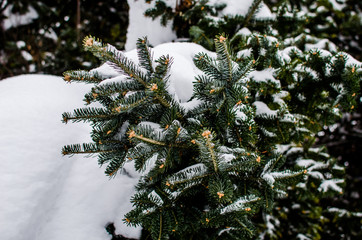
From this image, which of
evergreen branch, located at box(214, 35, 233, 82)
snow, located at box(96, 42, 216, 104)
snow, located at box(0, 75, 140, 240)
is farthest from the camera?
snow, located at box(0, 75, 140, 240)

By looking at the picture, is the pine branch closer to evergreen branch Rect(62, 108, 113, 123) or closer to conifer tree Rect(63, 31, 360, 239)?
conifer tree Rect(63, 31, 360, 239)

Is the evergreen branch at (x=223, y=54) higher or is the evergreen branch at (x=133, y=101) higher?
the evergreen branch at (x=223, y=54)

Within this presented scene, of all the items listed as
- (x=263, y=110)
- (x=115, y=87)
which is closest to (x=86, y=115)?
(x=115, y=87)

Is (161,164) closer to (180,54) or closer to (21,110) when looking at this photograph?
(180,54)

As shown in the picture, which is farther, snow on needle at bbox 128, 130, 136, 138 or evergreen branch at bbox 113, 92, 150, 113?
evergreen branch at bbox 113, 92, 150, 113

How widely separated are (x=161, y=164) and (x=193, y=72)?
2.53ft

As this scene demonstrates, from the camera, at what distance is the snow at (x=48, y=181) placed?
4.86ft

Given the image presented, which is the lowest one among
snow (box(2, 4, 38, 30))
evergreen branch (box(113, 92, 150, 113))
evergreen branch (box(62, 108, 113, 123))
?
evergreen branch (box(113, 92, 150, 113))

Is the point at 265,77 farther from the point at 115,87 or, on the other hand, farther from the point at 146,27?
the point at 146,27

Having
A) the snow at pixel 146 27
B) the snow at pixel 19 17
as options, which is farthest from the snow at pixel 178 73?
the snow at pixel 19 17

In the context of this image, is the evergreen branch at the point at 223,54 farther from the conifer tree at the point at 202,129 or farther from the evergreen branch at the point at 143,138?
the evergreen branch at the point at 143,138

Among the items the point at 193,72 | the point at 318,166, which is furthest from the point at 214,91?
the point at 318,166

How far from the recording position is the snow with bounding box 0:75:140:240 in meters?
1.48

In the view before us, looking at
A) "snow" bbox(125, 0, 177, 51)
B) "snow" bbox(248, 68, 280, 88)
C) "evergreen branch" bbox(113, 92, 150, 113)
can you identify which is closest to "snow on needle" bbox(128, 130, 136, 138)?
"evergreen branch" bbox(113, 92, 150, 113)
